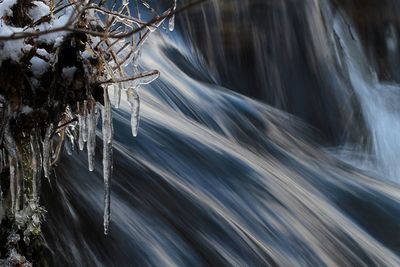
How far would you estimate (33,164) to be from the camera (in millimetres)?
2389

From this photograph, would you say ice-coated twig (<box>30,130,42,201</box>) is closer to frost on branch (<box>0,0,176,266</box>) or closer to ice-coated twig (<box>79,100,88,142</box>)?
frost on branch (<box>0,0,176,266</box>)

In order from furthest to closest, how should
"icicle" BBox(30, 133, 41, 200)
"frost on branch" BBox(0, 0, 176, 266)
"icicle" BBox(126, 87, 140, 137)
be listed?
1. "icicle" BBox(126, 87, 140, 137)
2. "icicle" BBox(30, 133, 41, 200)
3. "frost on branch" BBox(0, 0, 176, 266)

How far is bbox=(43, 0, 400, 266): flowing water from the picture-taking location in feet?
10.7

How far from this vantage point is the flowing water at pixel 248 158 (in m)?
3.27

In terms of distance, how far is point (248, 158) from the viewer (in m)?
4.74

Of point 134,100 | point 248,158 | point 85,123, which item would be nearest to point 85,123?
point 85,123

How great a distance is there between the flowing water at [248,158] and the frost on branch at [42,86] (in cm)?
37

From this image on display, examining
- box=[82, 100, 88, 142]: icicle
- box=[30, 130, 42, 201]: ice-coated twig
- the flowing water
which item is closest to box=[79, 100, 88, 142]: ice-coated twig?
box=[82, 100, 88, 142]: icicle

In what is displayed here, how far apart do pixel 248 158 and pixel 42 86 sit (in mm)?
2523

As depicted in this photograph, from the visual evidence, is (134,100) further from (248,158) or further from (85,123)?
(248,158)

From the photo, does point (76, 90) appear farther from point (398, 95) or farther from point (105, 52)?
point (398, 95)

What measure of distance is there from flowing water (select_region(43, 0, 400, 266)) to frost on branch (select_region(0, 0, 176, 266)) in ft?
1.22

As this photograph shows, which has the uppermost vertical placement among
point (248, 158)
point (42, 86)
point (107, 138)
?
point (42, 86)

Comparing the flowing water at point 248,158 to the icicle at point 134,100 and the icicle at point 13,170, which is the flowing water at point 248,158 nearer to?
the icicle at point 13,170
